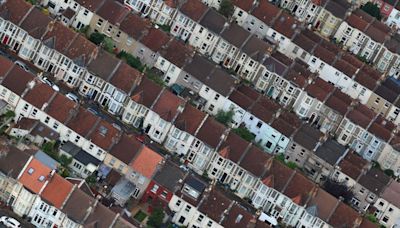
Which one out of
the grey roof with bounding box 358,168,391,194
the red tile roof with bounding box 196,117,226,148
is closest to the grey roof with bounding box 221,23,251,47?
the red tile roof with bounding box 196,117,226,148

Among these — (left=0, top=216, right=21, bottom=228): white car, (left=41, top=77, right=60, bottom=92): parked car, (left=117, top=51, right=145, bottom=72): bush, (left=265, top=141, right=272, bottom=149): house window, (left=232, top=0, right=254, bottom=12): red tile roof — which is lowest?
(left=0, top=216, right=21, bottom=228): white car

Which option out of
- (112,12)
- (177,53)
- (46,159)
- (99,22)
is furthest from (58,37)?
(46,159)

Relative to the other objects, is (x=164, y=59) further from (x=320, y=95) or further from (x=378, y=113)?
(x=378, y=113)

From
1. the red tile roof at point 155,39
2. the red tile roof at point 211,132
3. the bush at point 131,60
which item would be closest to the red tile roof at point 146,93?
the bush at point 131,60

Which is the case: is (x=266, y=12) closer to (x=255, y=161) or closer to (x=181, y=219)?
(x=255, y=161)

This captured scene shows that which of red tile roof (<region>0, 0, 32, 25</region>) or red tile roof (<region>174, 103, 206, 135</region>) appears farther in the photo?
red tile roof (<region>0, 0, 32, 25</region>)

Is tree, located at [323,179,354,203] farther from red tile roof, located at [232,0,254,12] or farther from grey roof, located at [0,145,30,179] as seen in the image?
grey roof, located at [0,145,30,179]

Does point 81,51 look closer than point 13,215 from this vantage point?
No

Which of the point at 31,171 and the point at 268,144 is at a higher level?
the point at 268,144
